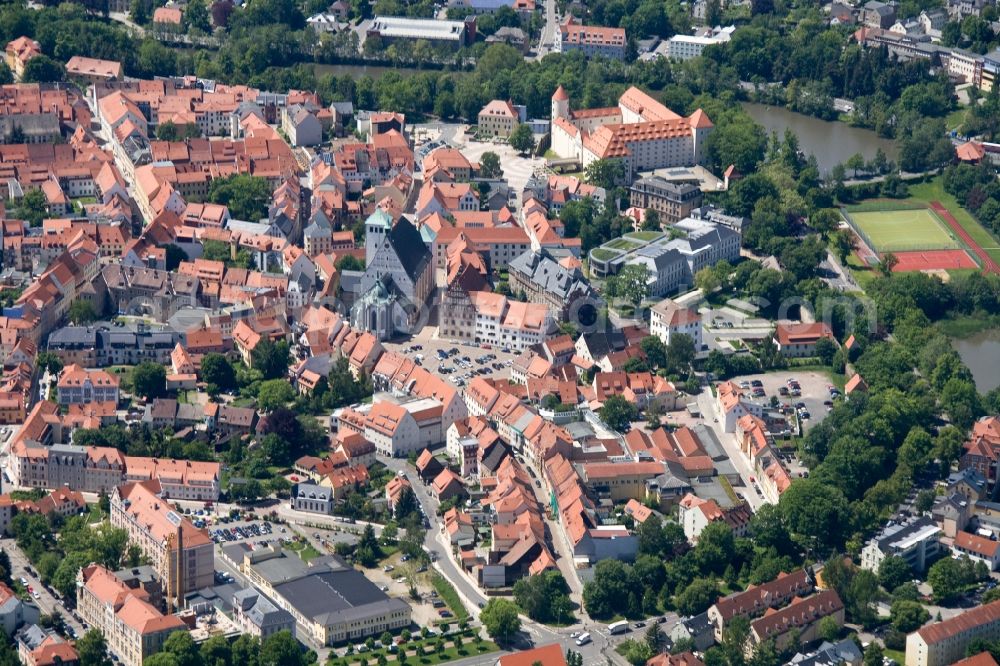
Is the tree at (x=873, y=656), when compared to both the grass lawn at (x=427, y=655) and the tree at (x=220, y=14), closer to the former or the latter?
the grass lawn at (x=427, y=655)

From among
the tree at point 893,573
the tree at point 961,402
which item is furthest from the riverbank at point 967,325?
the tree at point 893,573

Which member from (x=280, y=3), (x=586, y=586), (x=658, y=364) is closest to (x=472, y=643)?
(x=586, y=586)

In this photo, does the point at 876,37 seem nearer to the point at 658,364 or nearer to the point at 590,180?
the point at 590,180

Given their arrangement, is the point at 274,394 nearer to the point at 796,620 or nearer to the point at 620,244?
the point at 620,244

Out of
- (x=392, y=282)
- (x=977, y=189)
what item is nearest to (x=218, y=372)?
(x=392, y=282)

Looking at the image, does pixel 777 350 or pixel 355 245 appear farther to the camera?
pixel 355 245
